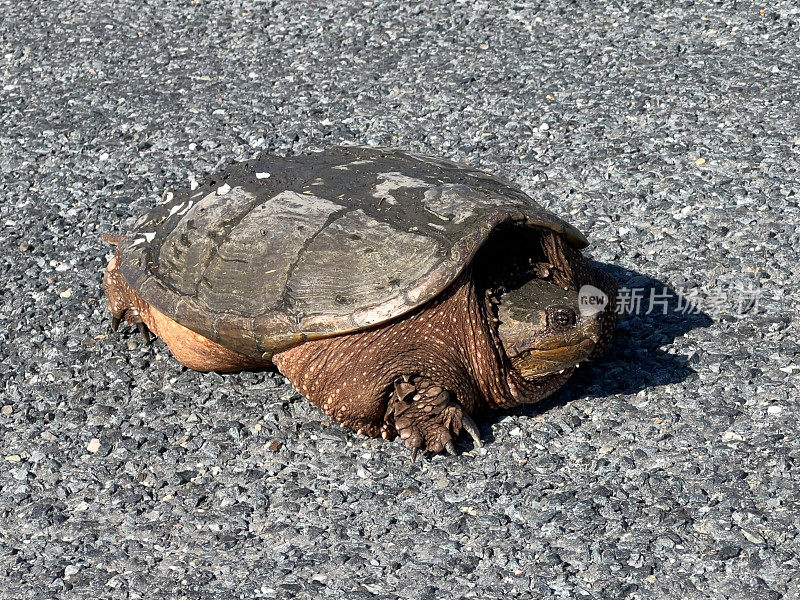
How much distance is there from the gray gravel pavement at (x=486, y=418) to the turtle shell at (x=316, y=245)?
1.59ft

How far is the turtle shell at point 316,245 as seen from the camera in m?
3.59

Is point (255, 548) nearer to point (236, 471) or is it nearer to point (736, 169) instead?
point (236, 471)

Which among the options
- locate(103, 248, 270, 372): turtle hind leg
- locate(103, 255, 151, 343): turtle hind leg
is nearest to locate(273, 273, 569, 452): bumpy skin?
locate(103, 248, 270, 372): turtle hind leg

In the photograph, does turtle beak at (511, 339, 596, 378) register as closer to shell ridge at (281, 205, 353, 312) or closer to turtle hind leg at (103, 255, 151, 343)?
shell ridge at (281, 205, 353, 312)

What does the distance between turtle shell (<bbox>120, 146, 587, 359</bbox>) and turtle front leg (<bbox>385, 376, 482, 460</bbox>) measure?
1.03ft

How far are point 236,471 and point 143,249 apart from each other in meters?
1.13

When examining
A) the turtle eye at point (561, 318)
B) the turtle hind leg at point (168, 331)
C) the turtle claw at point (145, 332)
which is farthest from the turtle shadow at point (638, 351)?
the turtle claw at point (145, 332)

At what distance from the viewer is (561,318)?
357 centimetres

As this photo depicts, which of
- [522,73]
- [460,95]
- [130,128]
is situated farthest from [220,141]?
[522,73]

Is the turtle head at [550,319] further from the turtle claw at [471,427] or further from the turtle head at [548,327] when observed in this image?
the turtle claw at [471,427]

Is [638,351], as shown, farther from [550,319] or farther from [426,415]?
[426,415]

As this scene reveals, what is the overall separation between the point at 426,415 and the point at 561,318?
0.63 m

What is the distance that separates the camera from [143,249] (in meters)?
4.23

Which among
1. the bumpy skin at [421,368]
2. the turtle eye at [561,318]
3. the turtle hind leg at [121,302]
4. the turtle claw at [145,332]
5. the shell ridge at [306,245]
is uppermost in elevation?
the shell ridge at [306,245]
